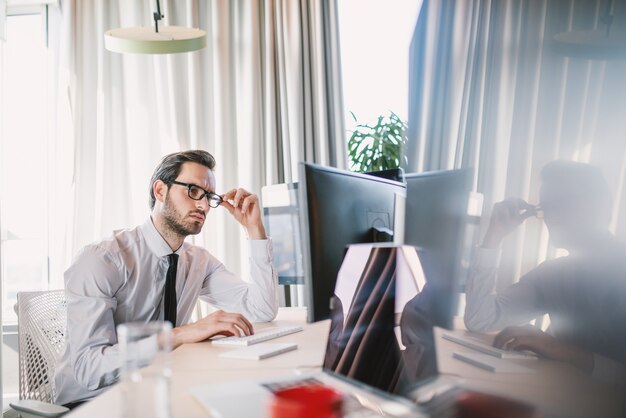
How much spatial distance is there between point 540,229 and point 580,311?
0.08 m

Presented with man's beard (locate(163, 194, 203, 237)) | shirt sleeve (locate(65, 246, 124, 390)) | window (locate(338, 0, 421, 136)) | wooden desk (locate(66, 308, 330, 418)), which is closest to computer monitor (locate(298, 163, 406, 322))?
wooden desk (locate(66, 308, 330, 418))

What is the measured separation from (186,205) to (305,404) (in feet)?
5.09

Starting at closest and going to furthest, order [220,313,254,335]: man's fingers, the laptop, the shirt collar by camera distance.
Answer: the laptop < [220,313,254,335]: man's fingers < the shirt collar

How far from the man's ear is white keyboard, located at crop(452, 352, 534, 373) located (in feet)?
5.57

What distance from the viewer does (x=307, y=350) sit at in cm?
137

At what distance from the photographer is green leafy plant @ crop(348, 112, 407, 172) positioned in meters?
3.30

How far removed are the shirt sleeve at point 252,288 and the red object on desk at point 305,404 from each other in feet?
4.28

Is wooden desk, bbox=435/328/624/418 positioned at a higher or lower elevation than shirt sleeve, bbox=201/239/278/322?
higher

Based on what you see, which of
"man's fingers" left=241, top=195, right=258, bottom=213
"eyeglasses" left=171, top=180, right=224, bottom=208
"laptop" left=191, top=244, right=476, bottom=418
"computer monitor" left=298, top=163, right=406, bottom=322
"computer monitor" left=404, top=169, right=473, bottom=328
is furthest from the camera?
"man's fingers" left=241, top=195, right=258, bottom=213

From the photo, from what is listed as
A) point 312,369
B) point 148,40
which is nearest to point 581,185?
point 312,369

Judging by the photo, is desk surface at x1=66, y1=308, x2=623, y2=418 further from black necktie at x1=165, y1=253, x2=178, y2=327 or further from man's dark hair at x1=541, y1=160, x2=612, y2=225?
black necktie at x1=165, y1=253, x2=178, y2=327

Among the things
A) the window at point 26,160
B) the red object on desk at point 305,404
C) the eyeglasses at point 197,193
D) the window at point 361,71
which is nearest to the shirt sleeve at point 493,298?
the red object on desk at point 305,404

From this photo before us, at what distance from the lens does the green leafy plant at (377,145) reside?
3305 millimetres

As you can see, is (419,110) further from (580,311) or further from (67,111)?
(67,111)
